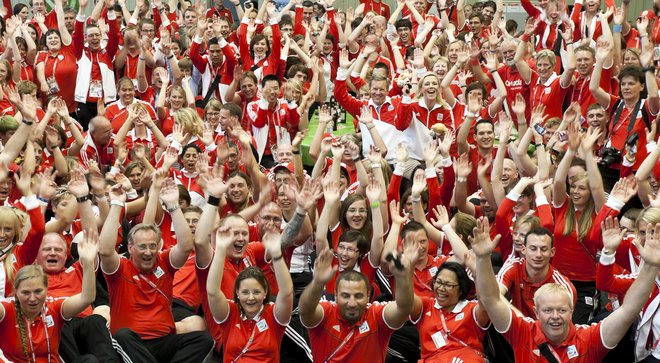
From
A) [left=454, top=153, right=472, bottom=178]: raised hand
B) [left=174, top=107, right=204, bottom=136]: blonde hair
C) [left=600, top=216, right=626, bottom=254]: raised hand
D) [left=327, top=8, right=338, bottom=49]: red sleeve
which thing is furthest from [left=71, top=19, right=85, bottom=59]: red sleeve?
[left=600, top=216, right=626, bottom=254]: raised hand

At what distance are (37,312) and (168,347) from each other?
1030 millimetres

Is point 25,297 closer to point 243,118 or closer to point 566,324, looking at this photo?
point 566,324

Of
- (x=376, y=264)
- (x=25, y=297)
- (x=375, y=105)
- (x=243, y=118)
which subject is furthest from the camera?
(x=243, y=118)

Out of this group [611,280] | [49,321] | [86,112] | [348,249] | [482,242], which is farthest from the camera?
[86,112]

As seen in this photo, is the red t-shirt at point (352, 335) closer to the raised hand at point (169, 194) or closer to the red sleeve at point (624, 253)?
the raised hand at point (169, 194)

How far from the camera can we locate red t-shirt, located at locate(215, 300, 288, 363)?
5902 millimetres

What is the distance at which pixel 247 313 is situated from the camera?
5.91 metres

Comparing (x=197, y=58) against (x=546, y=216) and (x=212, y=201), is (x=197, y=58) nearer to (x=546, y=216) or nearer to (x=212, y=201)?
(x=212, y=201)

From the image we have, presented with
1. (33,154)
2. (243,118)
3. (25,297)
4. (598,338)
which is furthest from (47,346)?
(243,118)

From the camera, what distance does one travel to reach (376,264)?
21.8 feet

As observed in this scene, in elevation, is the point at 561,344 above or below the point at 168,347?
above

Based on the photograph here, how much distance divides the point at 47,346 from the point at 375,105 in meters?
4.74

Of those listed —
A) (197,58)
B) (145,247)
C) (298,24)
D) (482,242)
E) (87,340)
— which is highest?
(482,242)

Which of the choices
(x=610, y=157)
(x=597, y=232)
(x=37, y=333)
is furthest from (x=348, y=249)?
(x=610, y=157)
